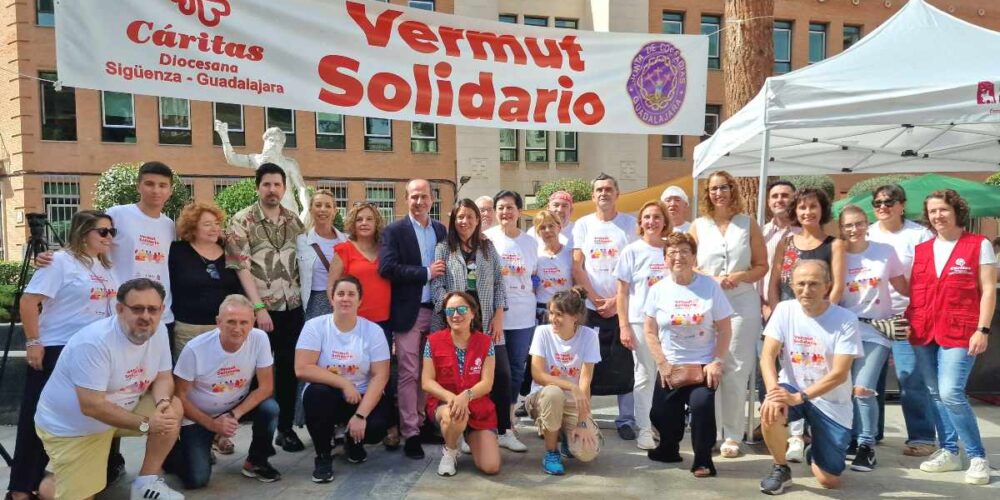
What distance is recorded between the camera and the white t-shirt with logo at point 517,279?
472 cm

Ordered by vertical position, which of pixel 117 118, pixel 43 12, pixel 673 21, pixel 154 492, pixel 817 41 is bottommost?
pixel 154 492

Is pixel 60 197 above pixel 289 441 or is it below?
above

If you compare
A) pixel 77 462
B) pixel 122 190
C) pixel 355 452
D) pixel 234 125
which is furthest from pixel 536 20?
pixel 77 462

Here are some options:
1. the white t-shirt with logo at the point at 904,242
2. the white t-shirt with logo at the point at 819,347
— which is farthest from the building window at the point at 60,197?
the white t-shirt with logo at the point at 904,242

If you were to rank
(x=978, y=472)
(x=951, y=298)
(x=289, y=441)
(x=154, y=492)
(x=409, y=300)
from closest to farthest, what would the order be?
(x=154, y=492), (x=978, y=472), (x=951, y=298), (x=409, y=300), (x=289, y=441)

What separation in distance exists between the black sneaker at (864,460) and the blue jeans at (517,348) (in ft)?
6.84

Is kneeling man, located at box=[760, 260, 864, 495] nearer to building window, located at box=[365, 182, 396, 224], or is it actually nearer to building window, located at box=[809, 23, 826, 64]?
building window, located at box=[365, 182, 396, 224]

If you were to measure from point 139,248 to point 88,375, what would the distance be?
0.95 m

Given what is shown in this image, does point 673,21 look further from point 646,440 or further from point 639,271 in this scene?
point 646,440

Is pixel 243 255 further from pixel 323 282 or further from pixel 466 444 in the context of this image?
pixel 466 444

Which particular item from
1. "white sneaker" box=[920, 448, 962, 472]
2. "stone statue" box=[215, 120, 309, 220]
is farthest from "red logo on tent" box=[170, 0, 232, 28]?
"stone statue" box=[215, 120, 309, 220]

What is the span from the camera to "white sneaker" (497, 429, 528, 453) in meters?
4.48

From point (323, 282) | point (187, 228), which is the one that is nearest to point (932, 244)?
point (323, 282)

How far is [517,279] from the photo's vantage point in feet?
15.5
